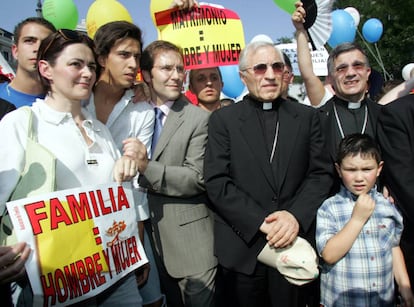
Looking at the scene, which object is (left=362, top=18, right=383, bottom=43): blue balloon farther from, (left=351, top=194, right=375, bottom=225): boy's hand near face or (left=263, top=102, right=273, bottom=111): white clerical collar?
(left=351, top=194, right=375, bottom=225): boy's hand near face

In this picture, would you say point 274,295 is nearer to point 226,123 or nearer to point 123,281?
point 123,281

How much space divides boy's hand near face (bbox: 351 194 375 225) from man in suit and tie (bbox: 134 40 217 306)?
0.99 m

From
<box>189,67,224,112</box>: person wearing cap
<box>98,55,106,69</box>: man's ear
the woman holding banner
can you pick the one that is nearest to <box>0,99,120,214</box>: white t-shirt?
the woman holding banner

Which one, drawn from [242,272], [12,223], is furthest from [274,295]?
[12,223]

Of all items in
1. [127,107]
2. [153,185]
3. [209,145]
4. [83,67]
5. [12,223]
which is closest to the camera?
[12,223]

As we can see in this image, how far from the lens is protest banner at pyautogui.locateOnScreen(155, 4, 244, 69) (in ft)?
10.2

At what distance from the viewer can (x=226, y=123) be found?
98.5 inches

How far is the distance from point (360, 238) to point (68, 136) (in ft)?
6.04

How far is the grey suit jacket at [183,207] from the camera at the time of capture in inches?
98.1

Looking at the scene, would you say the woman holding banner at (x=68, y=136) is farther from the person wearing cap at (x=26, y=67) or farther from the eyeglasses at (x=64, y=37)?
the person wearing cap at (x=26, y=67)

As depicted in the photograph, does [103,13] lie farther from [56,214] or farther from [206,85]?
[56,214]

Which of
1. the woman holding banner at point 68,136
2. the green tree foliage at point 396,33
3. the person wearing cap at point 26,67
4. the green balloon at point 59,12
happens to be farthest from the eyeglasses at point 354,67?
the green tree foliage at point 396,33

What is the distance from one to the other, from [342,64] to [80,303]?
2.39 m

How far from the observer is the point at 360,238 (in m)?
2.26
